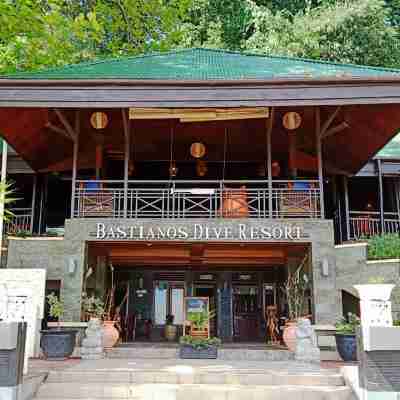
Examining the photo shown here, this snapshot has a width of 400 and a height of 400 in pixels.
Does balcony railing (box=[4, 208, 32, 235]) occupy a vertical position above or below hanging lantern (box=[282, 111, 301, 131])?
below

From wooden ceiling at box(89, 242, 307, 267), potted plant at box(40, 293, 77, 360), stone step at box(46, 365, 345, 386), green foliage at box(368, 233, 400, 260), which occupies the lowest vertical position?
stone step at box(46, 365, 345, 386)

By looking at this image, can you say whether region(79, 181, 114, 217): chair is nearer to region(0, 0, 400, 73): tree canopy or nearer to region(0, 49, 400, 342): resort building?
region(0, 49, 400, 342): resort building

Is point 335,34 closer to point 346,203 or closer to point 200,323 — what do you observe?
point 346,203

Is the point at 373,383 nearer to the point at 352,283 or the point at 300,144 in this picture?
the point at 352,283

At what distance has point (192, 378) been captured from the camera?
727 cm

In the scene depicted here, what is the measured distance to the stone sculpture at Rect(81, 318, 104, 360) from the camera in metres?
9.30

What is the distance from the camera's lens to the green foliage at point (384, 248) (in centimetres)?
997

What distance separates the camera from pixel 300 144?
13.7 m

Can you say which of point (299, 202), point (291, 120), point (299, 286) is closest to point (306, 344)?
point (299, 286)

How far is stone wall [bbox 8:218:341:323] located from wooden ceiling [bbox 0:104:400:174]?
101 inches

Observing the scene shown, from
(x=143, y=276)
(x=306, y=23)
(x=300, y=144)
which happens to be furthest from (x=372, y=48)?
(x=143, y=276)

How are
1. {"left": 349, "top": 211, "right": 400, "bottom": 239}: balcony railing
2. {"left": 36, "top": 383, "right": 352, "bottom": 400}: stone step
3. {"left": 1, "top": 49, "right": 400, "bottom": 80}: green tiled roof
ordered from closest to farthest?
{"left": 36, "top": 383, "right": 352, "bottom": 400}: stone step < {"left": 1, "top": 49, "right": 400, "bottom": 80}: green tiled roof < {"left": 349, "top": 211, "right": 400, "bottom": 239}: balcony railing

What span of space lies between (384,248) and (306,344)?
7.97ft

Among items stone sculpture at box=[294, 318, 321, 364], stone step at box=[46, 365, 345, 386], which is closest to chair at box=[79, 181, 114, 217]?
stone step at box=[46, 365, 345, 386]
